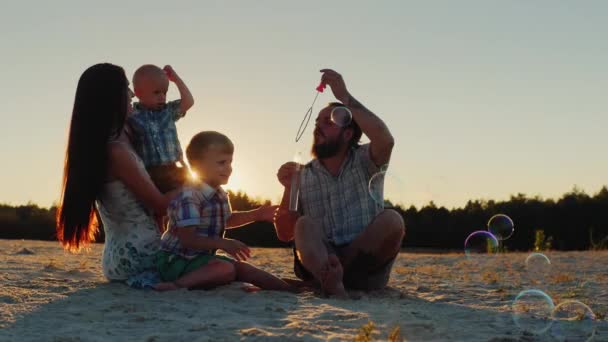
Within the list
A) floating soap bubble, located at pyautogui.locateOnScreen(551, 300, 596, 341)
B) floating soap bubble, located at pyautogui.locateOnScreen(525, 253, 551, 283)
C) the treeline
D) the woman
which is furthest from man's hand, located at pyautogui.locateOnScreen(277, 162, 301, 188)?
the treeline

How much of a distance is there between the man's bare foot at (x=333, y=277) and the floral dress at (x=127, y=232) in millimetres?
1072

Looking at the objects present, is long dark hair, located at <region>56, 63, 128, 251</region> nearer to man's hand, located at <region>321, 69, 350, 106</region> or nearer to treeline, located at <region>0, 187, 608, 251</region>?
man's hand, located at <region>321, 69, 350, 106</region>

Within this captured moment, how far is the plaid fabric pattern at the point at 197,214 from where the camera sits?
434 cm

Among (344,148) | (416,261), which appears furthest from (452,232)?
(344,148)

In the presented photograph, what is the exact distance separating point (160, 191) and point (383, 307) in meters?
1.63

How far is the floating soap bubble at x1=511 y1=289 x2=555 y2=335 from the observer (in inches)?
150

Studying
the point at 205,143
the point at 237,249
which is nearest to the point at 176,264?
the point at 237,249

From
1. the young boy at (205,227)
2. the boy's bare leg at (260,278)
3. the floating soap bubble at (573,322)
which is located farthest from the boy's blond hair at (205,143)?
the floating soap bubble at (573,322)

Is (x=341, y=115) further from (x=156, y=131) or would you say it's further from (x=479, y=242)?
(x=479, y=242)

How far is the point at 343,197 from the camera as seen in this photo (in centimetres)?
500

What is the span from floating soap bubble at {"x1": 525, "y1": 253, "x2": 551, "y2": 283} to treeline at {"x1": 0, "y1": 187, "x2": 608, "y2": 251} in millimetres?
8544

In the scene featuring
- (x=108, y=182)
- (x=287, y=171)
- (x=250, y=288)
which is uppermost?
(x=287, y=171)

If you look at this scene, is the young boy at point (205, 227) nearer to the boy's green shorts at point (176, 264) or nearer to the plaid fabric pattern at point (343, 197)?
the boy's green shorts at point (176, 264)

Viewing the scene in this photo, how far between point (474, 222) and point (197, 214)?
13773mm
